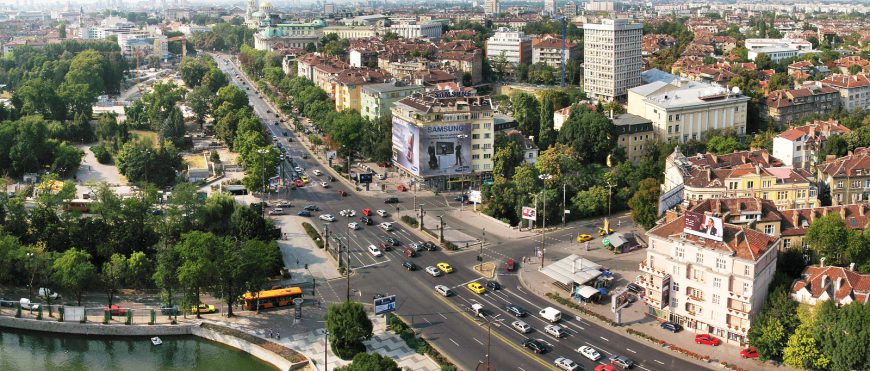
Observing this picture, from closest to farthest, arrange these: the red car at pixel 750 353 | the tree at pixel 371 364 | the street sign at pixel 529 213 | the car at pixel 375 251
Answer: the tree at pixel 371 364 → the red car at pixel 750 353 → the car at pixel 375 251 → the street sign at pixel 529 213

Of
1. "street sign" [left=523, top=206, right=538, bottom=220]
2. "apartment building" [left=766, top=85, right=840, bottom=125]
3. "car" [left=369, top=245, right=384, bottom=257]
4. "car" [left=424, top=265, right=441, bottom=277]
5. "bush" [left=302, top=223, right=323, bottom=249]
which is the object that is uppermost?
"apartment building" [left=766, top=85, right=840, bottom=125]

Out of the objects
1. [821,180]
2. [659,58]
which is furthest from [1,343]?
[659,58]

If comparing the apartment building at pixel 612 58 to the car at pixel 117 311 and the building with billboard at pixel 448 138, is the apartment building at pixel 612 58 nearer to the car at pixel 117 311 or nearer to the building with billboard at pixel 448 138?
the building with billboard at pixel 448 138

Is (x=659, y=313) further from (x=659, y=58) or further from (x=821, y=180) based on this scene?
(x=659, y=58)

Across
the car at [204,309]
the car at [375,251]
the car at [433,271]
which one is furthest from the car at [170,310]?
the car at [433,271]

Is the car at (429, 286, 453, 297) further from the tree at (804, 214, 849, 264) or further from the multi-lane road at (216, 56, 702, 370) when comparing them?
the tree at (804, 214, 849, 264)

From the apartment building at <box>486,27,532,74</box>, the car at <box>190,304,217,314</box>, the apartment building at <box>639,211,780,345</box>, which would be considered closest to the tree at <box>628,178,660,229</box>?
the apartment building at <box>639,211,780,345</box>

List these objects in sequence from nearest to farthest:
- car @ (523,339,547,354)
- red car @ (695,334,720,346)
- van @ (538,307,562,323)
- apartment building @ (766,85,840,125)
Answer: car @ (523,339,547,354) → red car @ (695,334,720,346) → van @ (538,307,562,323) → apartment building @ (766,85,840,125)

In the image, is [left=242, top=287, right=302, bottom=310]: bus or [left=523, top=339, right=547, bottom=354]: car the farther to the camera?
[left=242, top=287, right=302, bottom=310]: bus
